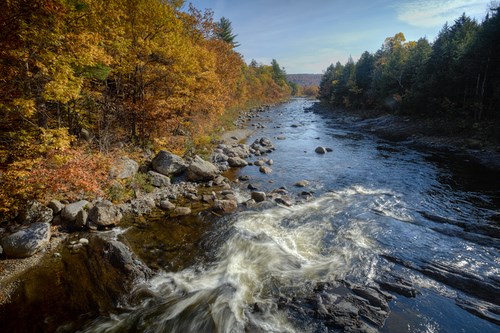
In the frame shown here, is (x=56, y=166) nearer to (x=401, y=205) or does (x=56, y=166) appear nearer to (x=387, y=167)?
(x=401, y=205)

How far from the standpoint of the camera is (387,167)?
19.0 m

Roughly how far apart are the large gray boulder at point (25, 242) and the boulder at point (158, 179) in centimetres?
562

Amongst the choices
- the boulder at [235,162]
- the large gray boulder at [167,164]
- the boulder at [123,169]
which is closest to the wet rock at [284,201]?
the large gray boulder at [167,164]

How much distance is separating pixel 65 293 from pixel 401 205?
44.6ft

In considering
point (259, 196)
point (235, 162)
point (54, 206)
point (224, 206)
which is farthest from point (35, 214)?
point (235, 162)

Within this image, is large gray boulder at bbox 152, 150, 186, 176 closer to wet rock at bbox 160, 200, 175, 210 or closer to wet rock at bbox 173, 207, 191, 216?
wet rock at bbox 160, 200, 175, 210

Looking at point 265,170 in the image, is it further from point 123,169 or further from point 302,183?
point 123,169

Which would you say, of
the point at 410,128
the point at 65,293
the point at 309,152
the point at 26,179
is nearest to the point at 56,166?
the point at 26,179

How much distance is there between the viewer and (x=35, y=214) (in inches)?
356

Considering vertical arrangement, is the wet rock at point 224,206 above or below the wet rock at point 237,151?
below

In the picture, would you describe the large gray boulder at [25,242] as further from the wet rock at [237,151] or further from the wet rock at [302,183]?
the wet rock at [237,151]

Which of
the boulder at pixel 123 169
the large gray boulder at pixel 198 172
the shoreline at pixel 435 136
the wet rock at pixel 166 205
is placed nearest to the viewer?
the wet rock at pixel 166 205

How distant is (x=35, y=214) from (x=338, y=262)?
10375 mm

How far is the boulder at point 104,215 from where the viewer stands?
9.75 metres
